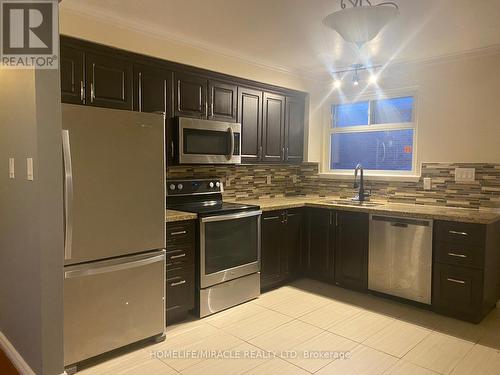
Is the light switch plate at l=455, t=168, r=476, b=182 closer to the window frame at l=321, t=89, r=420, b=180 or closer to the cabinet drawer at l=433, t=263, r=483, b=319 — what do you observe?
the window frame at l=321, t=89, r=420, b=180

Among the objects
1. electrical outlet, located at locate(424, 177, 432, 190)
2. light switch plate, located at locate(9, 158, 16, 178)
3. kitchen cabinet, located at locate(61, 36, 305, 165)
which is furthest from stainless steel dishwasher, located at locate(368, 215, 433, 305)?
light switch plate, located at locate(9, 158, 16, 178)

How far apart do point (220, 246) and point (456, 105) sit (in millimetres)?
2654

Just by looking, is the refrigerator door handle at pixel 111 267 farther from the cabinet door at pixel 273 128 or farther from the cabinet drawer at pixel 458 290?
the cabinet drawer at pixel 458 290

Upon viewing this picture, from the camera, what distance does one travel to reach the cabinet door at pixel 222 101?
3586mm

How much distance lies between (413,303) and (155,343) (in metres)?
2.28

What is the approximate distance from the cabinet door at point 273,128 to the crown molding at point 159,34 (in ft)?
1.10

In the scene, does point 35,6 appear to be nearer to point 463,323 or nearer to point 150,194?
point 150,194

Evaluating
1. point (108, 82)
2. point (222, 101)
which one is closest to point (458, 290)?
point (222, 101)

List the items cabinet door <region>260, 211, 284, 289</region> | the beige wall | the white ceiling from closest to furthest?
the white ceiling
the beige wall
cabinet door <region>260, 211, 284, 289</region>

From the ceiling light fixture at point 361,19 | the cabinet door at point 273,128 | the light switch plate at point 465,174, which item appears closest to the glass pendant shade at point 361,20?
the ceiling light fixture at point 361,19

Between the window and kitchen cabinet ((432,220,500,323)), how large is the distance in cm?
105

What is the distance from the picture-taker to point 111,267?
2422mm

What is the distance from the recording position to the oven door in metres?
3.12

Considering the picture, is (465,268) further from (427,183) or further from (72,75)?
(72,75)
